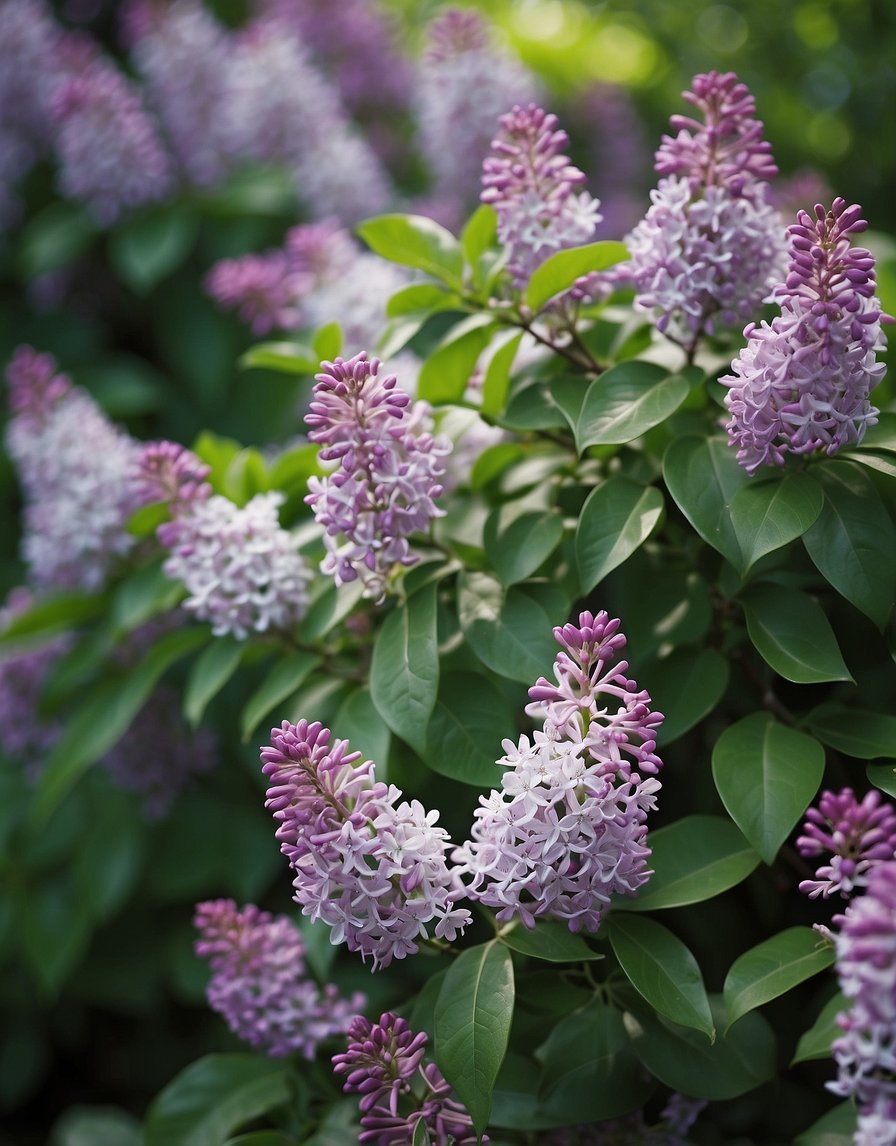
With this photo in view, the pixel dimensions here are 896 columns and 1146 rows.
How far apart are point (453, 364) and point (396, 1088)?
819 millimetres

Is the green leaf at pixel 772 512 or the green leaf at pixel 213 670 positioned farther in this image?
the green leaf at pixel 213 670

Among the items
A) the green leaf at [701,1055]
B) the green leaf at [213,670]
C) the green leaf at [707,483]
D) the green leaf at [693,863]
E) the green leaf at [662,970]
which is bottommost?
the green leaf at [701,1055]

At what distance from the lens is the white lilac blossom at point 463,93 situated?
218 centimetres

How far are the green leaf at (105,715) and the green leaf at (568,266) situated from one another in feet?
2.26

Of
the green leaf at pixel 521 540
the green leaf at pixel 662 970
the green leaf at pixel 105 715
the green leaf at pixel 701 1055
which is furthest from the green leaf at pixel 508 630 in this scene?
the green leaf at pixel 105 715

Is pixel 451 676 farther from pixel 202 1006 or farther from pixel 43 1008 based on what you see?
pixel 43 1008

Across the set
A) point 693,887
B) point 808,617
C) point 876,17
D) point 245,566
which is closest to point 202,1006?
point 245,566

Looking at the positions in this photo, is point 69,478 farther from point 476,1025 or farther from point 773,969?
point 773,969

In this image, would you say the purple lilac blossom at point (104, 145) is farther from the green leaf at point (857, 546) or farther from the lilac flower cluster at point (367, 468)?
the green leaf at point (857, 546)

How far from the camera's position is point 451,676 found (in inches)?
49.2

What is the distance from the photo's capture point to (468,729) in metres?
1.18

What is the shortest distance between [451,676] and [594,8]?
2377mm

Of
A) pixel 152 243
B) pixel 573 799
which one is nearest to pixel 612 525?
pixel 573 799

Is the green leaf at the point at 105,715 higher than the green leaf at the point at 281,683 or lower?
lower
